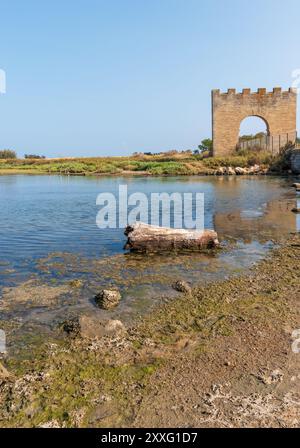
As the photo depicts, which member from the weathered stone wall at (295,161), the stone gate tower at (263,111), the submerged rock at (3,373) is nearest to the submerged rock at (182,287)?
the submerged rock at (3,373)

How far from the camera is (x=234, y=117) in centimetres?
3931

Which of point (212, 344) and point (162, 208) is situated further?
point (162, 208)

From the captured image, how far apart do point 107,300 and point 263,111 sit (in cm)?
3859

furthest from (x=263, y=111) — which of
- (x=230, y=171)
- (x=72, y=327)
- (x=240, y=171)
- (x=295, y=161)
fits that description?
(x=72, y=327)

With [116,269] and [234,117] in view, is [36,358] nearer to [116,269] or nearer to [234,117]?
[116,269]

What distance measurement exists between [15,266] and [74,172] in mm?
41055

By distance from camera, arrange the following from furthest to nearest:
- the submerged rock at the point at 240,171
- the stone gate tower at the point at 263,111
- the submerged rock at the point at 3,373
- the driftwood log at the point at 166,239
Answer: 1. the stone gate tower at the point at 263,111
2. the submerged rock at the point at 240,171
3. the driftwood log at the point at 166,239
4. the submerged rock at the point at 3,373

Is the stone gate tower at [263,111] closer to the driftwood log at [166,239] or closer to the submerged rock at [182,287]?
the driftwood log at [166,239]

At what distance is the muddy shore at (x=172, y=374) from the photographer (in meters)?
2.81

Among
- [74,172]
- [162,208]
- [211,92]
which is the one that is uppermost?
[211,92]

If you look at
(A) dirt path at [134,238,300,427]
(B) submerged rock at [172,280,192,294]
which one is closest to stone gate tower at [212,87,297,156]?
(B) submerged rock at [172,280,192,294]

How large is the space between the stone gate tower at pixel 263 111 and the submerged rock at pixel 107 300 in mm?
37236

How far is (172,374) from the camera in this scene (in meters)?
3.38
